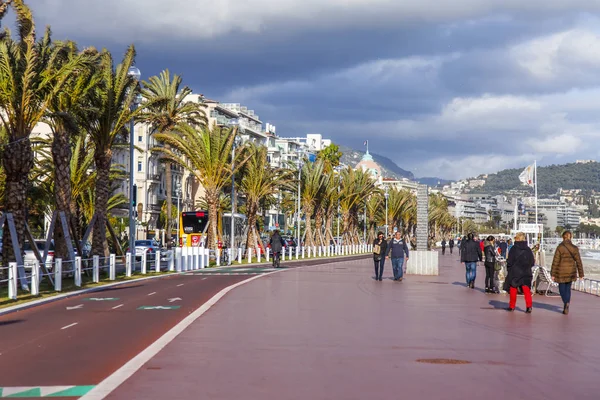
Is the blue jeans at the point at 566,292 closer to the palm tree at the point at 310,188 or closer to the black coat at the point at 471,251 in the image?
the black coat at the point at 471,251

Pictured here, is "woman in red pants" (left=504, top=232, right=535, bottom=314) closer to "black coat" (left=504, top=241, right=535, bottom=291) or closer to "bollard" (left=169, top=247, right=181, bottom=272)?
"black coat" (left=504, top=241, right=535, bottom=291)

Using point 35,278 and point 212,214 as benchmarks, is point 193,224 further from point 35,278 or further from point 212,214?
point 35,278

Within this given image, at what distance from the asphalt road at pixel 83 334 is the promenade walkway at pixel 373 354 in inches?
25.6

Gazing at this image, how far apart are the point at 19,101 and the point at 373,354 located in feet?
58.5

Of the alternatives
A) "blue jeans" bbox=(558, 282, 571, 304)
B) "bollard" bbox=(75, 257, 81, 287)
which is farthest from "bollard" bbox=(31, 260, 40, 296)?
"blue jeans" bbox=(558, 282, 571, 304)

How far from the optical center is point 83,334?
14273 millimetres

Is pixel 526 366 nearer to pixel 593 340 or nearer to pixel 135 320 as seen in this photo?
pixel 593 340

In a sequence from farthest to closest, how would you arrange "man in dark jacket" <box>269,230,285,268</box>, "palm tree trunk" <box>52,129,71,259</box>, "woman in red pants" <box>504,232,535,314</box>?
1. "man in dark jacket" <box>269,230,285,268</box>
2. "palm tree trunk" <box>52,129,71,259</box>
3. "woman in red pants" <box>504,232,535,314</box>

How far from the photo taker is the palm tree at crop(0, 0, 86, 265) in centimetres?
2594

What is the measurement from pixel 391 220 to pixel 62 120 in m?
96.8

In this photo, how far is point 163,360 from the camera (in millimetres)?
10836

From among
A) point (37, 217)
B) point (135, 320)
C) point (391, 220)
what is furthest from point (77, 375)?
point (391, 220)

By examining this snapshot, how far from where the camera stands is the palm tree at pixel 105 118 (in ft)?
114

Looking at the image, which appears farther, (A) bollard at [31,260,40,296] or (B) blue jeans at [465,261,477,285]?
(B) blue jeans at [465,261,477,285]
